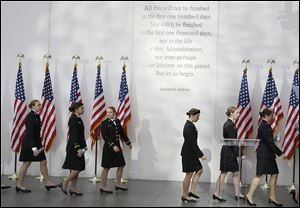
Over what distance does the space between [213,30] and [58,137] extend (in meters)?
4.00

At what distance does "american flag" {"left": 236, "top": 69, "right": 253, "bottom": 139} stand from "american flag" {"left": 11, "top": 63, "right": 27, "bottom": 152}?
14.7 feet

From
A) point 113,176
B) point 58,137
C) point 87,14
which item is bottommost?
point 113,176

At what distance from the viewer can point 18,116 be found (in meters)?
11.0

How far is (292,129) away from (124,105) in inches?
134

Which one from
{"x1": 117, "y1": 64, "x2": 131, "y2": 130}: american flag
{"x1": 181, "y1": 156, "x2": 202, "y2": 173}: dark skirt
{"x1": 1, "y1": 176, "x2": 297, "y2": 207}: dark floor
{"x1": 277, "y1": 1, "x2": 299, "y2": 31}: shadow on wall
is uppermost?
{"x1": 277, "y1": 1, "x2": 299, "y2": 31}: shadow on wall

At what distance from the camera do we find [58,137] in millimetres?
11305

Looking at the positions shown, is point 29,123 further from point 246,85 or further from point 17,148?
point 246,85

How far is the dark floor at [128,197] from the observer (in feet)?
27.2

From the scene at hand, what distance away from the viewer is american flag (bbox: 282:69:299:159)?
33.9ft

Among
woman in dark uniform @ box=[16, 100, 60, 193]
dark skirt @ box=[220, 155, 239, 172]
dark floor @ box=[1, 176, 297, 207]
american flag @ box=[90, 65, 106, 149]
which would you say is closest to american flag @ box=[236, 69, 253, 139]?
dark floor @ box=[1, 176, 297, 207]

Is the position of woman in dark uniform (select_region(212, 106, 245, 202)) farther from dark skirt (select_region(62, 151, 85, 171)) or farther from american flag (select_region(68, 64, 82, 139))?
american flag (select_region(68, 64, 82, 139))

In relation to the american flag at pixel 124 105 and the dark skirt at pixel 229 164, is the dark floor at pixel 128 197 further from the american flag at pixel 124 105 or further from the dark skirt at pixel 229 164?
the american flag at pixel 124 105

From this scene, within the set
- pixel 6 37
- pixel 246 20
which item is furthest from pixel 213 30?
pixel 6 37

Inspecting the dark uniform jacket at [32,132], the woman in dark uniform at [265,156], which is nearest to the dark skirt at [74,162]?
the dark uniform jacket at [32,132]
